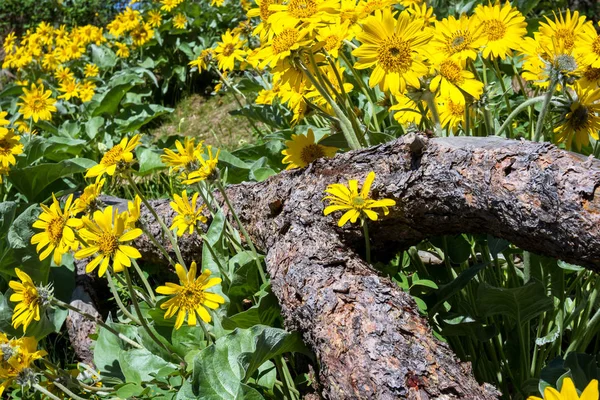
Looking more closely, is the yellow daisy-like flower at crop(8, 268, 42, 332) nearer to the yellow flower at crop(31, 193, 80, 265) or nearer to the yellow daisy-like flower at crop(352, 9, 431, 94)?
the yellow flower at crop(31, 193, 80, 265)

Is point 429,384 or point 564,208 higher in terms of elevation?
point 564,208

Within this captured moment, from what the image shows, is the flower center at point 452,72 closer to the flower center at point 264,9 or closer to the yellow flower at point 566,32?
the yellow flower at point 566,32

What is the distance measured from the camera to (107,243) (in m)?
1.66

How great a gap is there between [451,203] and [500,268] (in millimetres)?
482

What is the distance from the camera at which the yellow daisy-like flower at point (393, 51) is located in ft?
5.54

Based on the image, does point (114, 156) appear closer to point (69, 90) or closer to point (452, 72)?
point (452, 72)

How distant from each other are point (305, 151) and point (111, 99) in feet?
8.65

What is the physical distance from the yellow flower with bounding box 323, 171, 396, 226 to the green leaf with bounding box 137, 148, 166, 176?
1.83m

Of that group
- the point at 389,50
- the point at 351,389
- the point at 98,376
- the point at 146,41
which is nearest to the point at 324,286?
the point at 351,389

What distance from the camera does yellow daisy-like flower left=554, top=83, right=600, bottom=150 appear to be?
168 centimetres

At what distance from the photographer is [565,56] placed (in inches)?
65.3

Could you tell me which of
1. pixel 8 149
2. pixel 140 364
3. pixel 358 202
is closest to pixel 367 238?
pixel 358 202

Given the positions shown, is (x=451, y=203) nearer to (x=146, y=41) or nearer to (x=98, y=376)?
(x=98, y=376)

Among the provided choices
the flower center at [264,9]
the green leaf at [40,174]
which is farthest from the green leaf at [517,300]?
the green leaf at [40,174]
